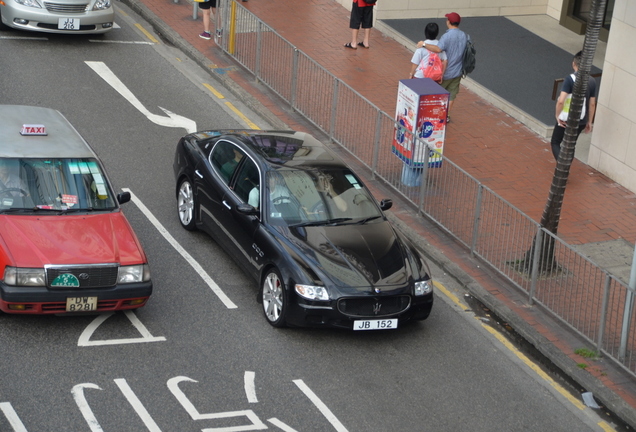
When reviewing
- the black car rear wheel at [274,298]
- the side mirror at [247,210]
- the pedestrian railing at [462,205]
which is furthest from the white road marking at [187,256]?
the pedestrian railing at [462,205]

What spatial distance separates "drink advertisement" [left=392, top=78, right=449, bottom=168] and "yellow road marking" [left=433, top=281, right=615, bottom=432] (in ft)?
8.31

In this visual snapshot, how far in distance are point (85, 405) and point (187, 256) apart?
11.1 feet

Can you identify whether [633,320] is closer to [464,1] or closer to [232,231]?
[232,231]

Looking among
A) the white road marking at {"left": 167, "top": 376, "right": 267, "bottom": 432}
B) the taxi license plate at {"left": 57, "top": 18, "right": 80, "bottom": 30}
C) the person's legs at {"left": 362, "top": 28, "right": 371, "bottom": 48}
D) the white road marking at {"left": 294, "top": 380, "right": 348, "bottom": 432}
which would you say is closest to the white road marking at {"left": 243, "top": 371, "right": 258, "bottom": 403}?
the white road marking at {"left": 167, "top": 376, "right": 267, "bottom": 432}

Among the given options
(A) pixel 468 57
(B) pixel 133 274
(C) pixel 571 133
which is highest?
(C) pixel 571 133

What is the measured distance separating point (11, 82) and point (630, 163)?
A: 34.1 feet

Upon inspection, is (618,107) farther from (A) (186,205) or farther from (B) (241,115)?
(A) (186,205)

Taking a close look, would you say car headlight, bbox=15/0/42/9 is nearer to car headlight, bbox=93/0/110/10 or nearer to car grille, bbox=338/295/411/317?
car headlight, bbox=93/0/110/10

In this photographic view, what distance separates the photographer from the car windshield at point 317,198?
1114 cm

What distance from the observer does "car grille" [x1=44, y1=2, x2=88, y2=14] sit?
1870 cm

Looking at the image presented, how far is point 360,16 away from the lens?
20.2 meters

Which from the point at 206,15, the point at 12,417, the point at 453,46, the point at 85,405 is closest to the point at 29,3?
the point at 206,15

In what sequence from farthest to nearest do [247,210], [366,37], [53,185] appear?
[366,37]
[247,210]
[53,185]

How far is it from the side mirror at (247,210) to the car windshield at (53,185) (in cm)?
140
